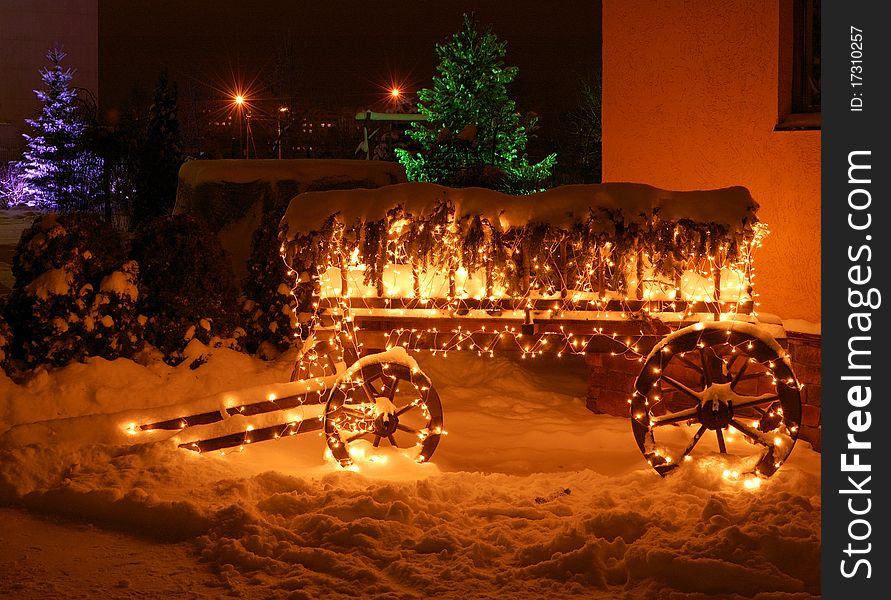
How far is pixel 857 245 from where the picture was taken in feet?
15.8

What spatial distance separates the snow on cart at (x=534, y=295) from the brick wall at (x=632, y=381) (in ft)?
1.98

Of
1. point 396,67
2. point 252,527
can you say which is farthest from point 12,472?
point 396,67

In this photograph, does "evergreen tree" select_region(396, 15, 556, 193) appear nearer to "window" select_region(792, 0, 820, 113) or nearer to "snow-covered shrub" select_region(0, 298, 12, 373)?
"window" select_region(792, 0, 820, 113)

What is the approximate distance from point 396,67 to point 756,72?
40164mm

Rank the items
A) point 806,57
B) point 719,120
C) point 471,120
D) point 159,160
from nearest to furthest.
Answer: point 806,57, point 719,120, point 471,120, point 159,160

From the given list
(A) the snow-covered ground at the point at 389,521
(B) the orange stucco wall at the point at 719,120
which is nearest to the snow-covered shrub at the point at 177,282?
(A) the snow-covered ground at the point at 389,521

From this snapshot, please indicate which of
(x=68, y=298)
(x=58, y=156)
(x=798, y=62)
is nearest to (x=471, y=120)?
(x=58, y=156)

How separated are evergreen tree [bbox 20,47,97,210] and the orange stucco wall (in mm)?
19438

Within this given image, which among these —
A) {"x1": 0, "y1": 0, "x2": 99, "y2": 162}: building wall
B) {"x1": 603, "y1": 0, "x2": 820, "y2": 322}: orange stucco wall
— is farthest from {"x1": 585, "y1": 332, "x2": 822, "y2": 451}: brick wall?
{"x1": 0, "y1": 0, "x2": 99, "y2": 162}: building wall

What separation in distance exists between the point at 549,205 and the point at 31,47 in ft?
126

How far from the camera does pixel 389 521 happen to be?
5301mm

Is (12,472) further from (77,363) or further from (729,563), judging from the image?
(729,563)

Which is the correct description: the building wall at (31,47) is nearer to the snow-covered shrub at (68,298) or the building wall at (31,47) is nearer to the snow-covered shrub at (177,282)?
the snow-covered shrub at (177,282)

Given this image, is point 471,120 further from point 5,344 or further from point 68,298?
point 5,344
